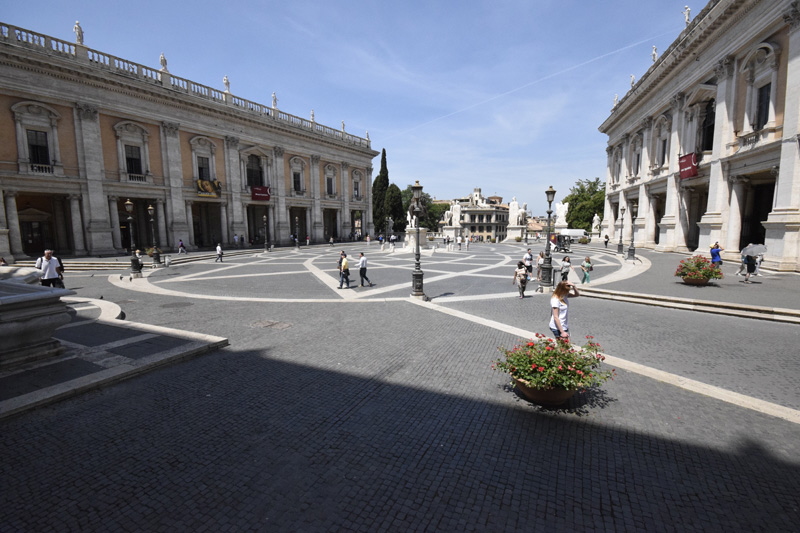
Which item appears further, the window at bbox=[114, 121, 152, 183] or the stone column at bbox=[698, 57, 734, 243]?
the window at bbox=[114, 121, 152, 183]

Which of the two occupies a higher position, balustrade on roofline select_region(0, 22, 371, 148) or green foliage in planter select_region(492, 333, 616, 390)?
balustrade on roofline select_region(0, 22, 371, 148)

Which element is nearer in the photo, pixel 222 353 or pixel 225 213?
pixel 222 353

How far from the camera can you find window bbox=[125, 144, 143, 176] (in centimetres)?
3116

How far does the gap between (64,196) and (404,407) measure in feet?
119

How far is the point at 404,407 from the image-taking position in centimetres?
534

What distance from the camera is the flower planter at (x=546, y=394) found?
5.05 metres

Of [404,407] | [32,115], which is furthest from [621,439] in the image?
[32,115]

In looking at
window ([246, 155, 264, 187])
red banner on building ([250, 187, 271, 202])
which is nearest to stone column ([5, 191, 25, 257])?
red banner on building ([250, 187, 271, 202])

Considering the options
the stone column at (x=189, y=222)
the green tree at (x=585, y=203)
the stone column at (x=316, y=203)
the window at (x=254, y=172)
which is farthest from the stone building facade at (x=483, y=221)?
the stone column at (x=189, y=222)

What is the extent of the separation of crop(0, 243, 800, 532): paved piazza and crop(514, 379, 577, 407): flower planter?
145mm

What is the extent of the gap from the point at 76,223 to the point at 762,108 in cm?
4697

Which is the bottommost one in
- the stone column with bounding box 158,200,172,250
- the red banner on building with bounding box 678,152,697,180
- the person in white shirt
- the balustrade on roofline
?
the person in white shirt

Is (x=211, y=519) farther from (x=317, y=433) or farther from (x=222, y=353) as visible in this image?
(x=222, y=353)

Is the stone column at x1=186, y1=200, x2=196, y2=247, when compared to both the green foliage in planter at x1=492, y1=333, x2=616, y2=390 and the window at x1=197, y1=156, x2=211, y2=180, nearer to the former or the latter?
the window at x1=197, y1=156, x2=211, y2=180
